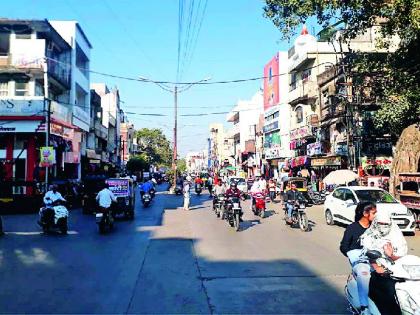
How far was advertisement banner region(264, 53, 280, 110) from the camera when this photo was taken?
167 ft

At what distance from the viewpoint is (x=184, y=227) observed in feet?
52.5

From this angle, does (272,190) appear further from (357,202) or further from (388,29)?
(388,29)

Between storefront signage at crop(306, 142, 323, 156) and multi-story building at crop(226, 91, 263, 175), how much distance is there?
23732mm

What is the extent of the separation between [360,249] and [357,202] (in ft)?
34.8

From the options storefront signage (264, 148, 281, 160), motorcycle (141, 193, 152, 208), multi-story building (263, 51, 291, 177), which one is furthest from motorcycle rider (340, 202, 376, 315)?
storefront signage (264, 148, 281, 160)

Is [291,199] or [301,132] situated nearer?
[291,199]

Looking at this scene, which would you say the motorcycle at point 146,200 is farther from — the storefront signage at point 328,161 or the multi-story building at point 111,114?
the multi-story building at point 111,114

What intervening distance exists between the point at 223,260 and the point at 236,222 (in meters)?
5.26

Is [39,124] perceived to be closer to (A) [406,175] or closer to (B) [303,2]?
(B) [303,2]

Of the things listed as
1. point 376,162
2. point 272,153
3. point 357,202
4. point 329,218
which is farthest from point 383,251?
point 272,153

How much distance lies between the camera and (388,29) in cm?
1430

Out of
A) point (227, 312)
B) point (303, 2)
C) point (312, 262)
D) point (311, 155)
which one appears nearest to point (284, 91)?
point (311, 155)

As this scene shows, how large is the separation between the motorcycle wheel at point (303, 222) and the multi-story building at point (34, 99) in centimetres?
1429

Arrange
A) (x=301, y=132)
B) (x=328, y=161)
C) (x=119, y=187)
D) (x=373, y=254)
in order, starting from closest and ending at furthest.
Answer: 1. (x=373, y=254)
2. (x=119, y=187)
3. (x=328, y=161)
4. (x=301, y=132)
